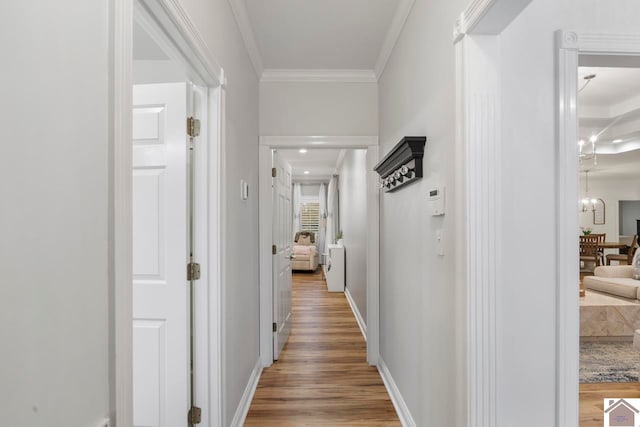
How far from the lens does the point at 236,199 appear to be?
7.16ft

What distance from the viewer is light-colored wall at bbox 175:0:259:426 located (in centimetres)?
179

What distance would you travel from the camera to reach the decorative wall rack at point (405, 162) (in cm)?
184

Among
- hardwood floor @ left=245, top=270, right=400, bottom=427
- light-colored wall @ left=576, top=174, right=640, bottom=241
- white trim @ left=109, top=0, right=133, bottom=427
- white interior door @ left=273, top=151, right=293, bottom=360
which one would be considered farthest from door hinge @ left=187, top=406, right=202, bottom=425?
light-colored wall @ left=576, top=174, right=640, bottom=241

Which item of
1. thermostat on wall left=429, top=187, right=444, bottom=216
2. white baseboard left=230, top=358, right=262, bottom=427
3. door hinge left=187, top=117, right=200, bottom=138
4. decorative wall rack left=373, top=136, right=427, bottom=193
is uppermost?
door hinge left=187, top=117, right=200, bottom=138

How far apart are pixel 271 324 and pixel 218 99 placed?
213 centimetres

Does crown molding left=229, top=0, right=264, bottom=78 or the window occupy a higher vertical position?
crown molding left=229, top=0, right=264, bottom=78

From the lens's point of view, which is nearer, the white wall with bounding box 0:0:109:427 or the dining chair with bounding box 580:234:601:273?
the white wall with bounding box 0:0:109:427

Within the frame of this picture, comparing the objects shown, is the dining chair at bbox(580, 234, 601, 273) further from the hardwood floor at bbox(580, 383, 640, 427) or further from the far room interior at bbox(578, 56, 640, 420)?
the hardwood floor at bbox(580, 383, 640, 427)

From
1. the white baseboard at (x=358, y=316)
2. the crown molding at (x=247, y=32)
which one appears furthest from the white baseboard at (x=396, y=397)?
the crown molding at (x=247, y=32)

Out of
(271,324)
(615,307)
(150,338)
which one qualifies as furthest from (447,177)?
(615,307)

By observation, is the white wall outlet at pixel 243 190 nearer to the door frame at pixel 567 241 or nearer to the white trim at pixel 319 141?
the white trim at pixel 319 141

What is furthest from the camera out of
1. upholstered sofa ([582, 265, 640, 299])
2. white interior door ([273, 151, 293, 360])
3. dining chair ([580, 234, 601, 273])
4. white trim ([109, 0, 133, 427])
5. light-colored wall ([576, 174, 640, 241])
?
light-colored wall ([576, 174, 640, 241])

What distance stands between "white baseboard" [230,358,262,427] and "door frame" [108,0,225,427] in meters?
0.44

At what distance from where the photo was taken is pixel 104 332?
0.79 meters
